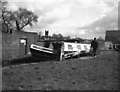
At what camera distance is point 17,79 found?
769cm

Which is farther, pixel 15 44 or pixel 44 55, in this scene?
pixel 15 44

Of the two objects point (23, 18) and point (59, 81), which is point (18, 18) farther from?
point (59, 81)

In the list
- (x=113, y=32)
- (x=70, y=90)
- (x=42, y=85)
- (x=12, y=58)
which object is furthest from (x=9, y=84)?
(x=113, y=32)

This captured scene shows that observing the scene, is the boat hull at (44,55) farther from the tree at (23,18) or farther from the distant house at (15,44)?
the tree at (23,18)

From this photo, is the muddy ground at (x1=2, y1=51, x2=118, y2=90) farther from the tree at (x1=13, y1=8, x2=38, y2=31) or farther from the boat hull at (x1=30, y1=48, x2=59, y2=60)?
the tree at (x1=13, y1=8, x2=38, y2=31)

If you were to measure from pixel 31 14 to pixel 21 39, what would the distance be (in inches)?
941

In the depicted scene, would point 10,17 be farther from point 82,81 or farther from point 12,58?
point 82,81

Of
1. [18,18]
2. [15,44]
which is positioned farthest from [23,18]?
[15,44]

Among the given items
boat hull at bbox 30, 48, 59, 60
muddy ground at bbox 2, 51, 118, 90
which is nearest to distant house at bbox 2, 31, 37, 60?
boat hull at bbox 30, 48, 59, 60

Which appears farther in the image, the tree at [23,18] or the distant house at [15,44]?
the tree at [23,18]

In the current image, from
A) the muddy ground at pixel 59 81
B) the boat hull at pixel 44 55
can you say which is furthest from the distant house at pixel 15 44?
the muddy ground at pixel 59 81

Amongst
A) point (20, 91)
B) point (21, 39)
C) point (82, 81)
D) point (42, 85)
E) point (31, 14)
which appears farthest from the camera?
point (31, 14)

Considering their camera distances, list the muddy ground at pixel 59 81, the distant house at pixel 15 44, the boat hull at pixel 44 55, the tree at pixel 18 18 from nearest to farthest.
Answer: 1. the muddy ground at pixel 59 81
2. the boat hull at pixel 44 55
3. the distant house at pixel 15 44
4. the tree at pixel 18 18

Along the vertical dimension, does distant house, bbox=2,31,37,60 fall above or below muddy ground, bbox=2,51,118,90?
above
